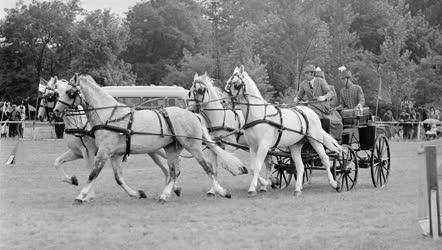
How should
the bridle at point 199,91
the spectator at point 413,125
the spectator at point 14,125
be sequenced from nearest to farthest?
the bridle at point 199,91 < the spectator at point 14,125 < the spectator at point 413,125

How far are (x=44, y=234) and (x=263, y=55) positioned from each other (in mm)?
37979

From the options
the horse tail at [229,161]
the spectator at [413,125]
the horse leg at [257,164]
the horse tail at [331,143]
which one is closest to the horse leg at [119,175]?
the horse tail at [229,161]

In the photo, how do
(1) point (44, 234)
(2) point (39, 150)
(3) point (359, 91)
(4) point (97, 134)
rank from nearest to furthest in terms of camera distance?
(1) point (44, 234) → (4) point (97, 134) → (3) point (359, 91) → (2) point (39, 150)

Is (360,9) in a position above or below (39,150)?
above

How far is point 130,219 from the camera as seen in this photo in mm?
10719

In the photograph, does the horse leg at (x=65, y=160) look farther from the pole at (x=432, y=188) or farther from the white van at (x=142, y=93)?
the white van at (x=142, y=93)

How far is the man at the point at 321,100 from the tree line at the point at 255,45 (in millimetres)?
Result: 24359

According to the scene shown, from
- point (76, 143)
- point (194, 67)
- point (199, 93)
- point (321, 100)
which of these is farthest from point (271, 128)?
point (194, 67)

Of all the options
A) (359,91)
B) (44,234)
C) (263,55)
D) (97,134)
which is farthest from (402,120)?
(44,234)

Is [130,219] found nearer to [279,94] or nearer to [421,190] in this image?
[421,190]

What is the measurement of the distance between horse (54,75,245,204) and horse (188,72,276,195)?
1.16 metres

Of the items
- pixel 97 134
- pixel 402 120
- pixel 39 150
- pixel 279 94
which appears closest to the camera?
pixel 97 134

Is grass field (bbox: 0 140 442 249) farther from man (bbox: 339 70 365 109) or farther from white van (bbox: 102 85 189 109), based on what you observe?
white van (bbox: 102 85 189 109)

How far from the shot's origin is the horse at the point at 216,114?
14.5 metres
